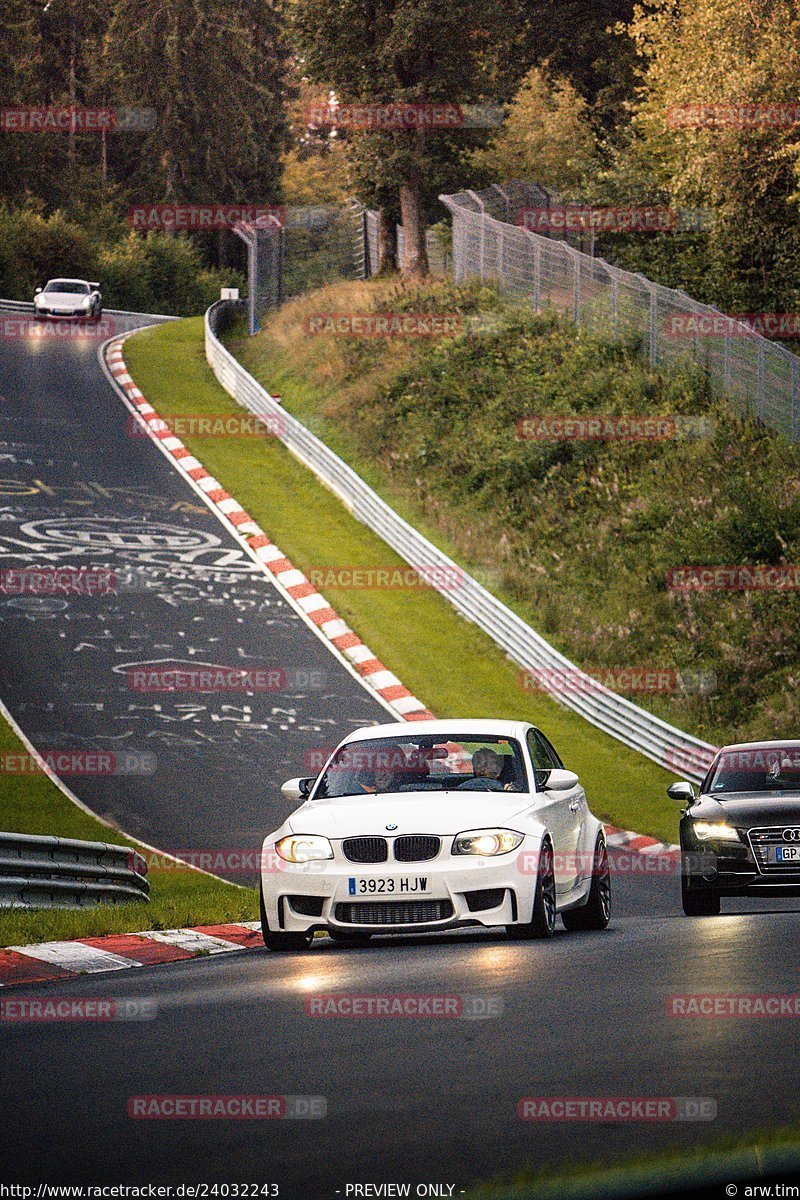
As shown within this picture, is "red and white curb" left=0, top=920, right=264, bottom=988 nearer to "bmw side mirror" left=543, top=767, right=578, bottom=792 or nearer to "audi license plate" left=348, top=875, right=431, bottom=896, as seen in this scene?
"audi license plate" left=348, top=875, right=431, bottom=896

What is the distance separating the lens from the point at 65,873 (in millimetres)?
13594

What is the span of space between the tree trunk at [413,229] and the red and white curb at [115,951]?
1577 inches

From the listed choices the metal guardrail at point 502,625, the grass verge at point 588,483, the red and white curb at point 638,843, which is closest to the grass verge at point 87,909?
the red and white curb at point 638,843

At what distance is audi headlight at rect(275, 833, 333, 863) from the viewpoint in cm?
1142

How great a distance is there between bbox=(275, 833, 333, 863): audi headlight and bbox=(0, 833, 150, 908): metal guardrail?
2221 millimetres

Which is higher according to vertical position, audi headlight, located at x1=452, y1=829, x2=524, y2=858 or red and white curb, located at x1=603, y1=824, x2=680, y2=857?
audi headlight, located at x1=452, y1=829, x2=524, y2=858

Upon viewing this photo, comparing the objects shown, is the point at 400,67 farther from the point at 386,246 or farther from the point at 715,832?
the point at 715,832

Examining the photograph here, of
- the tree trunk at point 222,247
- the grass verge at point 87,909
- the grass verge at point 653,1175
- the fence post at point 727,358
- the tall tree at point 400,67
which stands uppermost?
the tall tree at point 400,67

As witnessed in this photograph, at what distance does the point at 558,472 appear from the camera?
115 ft

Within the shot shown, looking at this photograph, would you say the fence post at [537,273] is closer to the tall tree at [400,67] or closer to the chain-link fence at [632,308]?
the chain-link fence at [632,308]

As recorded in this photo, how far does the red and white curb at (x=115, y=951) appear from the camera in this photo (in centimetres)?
1049

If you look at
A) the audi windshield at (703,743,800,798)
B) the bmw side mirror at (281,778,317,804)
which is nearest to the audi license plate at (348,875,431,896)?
the bmw side mirror at (281,778,317,804)

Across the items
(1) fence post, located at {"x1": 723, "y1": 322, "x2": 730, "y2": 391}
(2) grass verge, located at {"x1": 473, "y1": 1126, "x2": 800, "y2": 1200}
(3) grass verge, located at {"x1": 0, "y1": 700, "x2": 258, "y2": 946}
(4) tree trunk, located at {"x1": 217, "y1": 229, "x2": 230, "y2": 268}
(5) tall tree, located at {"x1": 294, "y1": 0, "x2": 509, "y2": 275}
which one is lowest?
(4) tree trunk, located at {"x1": 217, "y1": 229, "x2": 230, "y2": 268}

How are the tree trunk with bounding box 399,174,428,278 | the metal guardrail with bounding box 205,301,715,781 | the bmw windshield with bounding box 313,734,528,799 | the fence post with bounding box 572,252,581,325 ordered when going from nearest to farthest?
the bmw windshield with bounding box 313,734,528,799
the metal guardrail with bounding box 205,301,715,781
the fence post with bounding box 572,252,581,325
the tree trunk with bounding box 399,174,428,278
